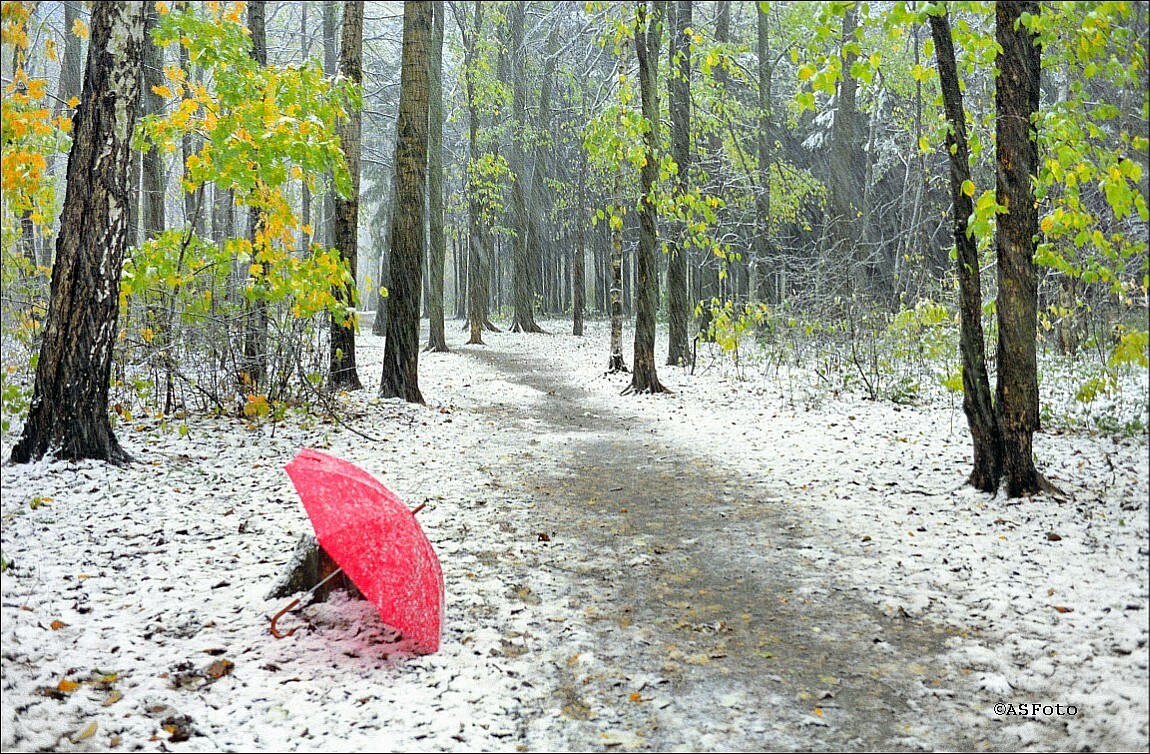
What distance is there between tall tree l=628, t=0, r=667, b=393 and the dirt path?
5.37m

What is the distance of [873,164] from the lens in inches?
984

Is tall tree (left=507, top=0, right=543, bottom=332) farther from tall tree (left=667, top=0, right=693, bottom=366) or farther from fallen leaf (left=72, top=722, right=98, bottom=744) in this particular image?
fallen leaf (left=72, top=722, right=98, bottom=744)

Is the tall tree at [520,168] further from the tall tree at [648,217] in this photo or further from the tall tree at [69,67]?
the tall tree at [69,67]

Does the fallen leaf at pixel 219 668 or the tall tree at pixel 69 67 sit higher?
the tall tree at pixel 69 67

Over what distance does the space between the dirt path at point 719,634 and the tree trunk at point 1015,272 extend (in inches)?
63.7

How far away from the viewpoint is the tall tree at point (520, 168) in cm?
2067

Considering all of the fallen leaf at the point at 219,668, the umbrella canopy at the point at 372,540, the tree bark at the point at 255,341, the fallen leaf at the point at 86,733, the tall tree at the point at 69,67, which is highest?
the tall tree at the point at 69,67

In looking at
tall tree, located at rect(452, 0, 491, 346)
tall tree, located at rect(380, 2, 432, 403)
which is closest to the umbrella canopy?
tall tree, located at rect(380, 2, 432, 403)

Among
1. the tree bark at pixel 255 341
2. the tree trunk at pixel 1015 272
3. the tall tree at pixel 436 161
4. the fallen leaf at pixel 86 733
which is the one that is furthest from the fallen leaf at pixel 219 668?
the tall tree at pixel 436 161

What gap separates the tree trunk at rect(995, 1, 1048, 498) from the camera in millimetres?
5719

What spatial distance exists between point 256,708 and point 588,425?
6.99 metres

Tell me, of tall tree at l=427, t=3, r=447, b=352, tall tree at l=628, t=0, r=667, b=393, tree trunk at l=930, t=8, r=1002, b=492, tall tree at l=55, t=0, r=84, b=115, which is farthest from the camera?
tall tree at l=427, t=3, r=447, b=352

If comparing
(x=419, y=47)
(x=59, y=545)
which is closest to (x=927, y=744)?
(x=59, y=545)

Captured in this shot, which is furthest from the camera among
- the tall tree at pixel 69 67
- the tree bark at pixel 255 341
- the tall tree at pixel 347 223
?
the tall tree at pixel 69 67
